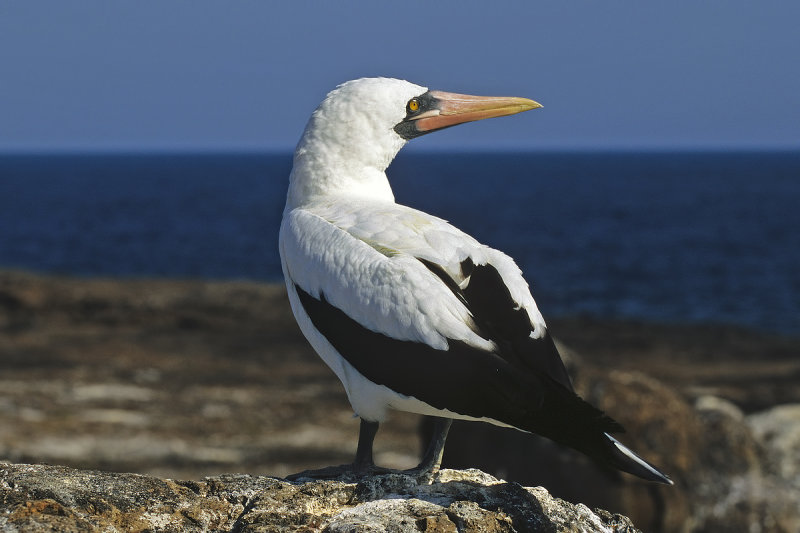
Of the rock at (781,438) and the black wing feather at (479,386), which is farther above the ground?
the black wing feather at (479,386)

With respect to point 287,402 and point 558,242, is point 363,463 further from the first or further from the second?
point 558,242

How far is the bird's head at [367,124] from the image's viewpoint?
5254 mm

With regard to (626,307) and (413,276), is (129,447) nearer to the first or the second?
(413,276)

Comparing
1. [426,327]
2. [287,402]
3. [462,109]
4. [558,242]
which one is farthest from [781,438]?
[558,242]

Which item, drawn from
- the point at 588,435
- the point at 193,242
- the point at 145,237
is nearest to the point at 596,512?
the point at 588,435

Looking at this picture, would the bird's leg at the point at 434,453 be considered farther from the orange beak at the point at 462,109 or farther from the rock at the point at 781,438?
the rock at the point at 781,438

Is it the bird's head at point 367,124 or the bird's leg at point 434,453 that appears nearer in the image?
the bird's leg at point 434,453

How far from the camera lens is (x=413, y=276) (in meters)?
4.17

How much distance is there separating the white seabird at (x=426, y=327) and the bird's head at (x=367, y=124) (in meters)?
0.26

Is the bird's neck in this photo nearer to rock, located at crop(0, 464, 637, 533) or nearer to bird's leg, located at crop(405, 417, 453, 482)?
bird's leg, located at crop(405, 417, 453, 482)

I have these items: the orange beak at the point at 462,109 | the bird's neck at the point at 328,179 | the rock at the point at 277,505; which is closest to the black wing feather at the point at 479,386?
the rock at the point at 277,505

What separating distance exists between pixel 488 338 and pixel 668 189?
416 feet

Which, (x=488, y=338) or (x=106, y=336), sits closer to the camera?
(x=488, y=338)

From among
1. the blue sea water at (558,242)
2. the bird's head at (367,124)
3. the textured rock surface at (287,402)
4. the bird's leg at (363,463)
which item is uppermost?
the bird's head at (367,124)
